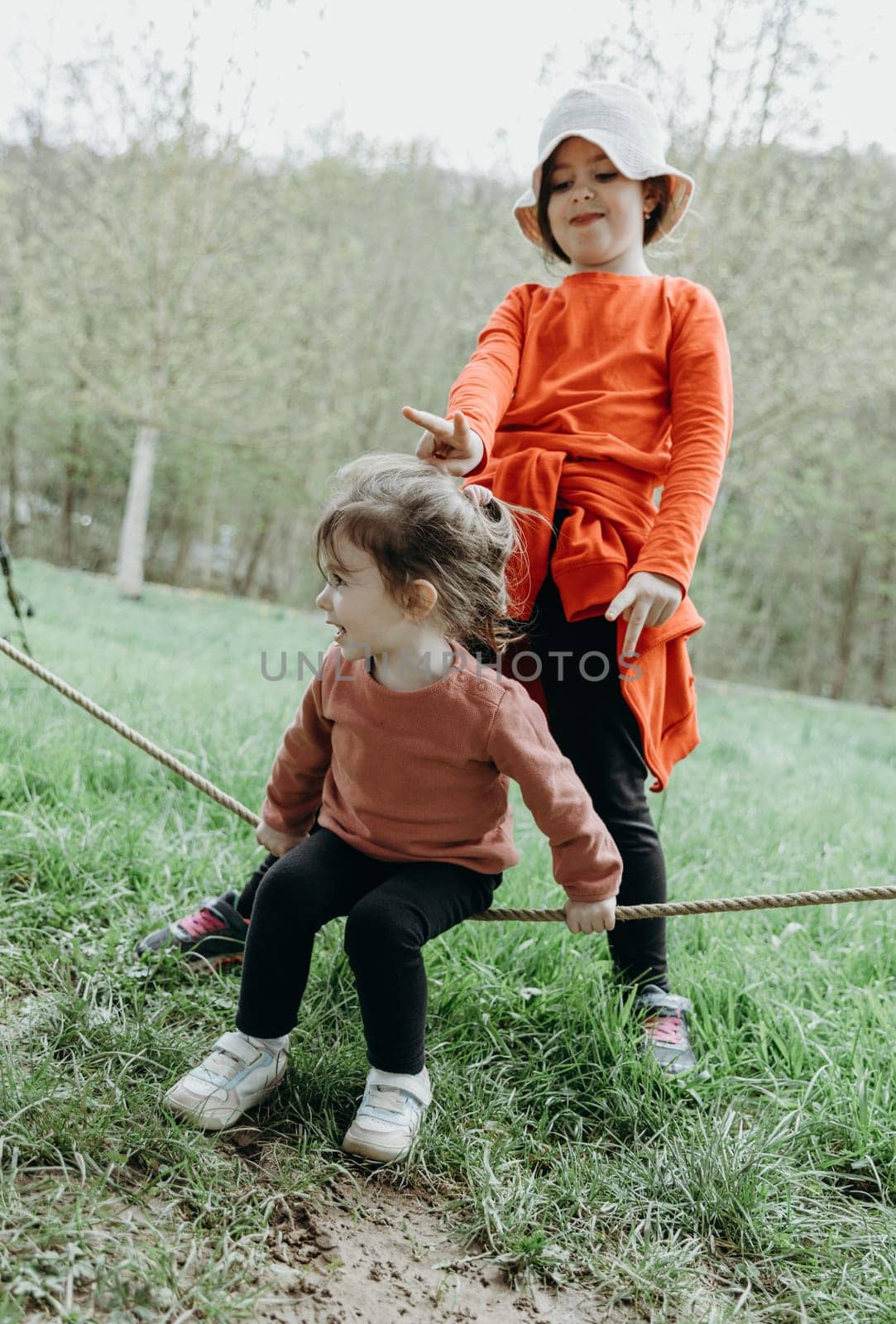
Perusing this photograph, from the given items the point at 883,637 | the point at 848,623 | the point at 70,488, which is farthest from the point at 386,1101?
the point at 70,488

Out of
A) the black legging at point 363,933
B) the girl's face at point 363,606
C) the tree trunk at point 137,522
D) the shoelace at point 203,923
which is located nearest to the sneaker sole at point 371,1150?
the black legging at point 363,933

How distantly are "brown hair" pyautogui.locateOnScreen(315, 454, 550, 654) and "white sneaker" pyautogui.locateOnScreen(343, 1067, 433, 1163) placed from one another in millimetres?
771

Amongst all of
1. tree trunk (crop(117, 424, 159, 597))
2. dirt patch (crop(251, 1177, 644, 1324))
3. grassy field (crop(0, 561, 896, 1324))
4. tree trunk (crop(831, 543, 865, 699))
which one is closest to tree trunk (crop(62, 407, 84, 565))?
tree trunk (crop(117, 424, 159, 597))

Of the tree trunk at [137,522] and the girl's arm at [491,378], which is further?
the tree trunk at [137,522]

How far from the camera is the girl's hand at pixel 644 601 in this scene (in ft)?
5.87

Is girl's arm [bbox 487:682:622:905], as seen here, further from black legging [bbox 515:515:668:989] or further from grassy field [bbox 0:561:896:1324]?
grassy field [bbox 0:561:896:1324]

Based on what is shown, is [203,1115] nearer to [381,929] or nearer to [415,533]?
[381,929]

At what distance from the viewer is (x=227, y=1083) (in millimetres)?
1682

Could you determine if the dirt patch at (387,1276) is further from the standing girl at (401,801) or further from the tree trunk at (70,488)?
the tree trunk at (70,488)

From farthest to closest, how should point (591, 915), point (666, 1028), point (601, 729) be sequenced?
point (666, 1028)
point (601, 729)
point (591, 915)

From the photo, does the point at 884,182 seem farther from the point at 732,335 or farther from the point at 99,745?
the point at 99,745

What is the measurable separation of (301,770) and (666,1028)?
912 millimetres

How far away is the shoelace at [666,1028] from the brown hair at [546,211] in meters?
1.59

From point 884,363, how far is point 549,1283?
1015 cm
